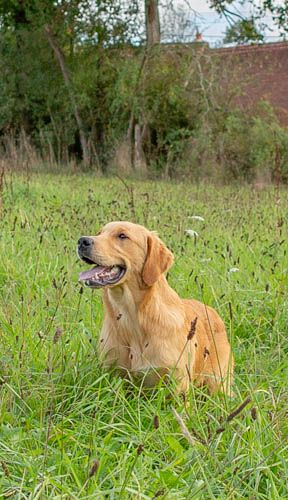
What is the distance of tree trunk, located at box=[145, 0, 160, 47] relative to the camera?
56.5 feet

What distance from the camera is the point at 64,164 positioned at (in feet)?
57.4

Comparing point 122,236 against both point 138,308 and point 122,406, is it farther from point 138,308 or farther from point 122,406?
point 122,406

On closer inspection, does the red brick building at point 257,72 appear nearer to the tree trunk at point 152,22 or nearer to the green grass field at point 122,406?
the tree trunk at point 152,22

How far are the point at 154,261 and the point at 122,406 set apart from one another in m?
0.86

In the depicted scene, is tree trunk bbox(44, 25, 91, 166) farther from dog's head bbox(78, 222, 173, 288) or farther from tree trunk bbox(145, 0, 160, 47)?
dog's head bbox(78, 222, 173, 288)

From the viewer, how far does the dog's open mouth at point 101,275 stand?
3.51 meters

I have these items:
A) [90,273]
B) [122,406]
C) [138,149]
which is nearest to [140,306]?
[90,273]

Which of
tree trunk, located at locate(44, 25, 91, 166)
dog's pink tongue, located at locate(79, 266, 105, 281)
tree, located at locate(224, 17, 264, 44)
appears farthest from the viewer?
tree trunk, located at locate(44, 25, 91, 166)

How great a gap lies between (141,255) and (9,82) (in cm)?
1789

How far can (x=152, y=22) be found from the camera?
17391 mm

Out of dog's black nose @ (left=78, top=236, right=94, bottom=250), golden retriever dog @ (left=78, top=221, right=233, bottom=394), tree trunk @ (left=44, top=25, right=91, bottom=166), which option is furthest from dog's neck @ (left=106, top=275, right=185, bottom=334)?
tree trunk @ (left=44, top=25, right=91, bottom=166)

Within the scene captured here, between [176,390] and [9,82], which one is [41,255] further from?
[9,82]

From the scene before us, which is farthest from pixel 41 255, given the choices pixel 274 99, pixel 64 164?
pixel 274 99

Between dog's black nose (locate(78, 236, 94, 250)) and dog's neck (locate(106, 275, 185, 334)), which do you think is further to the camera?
dog's neck (locate(106, 275, 185, 334))
